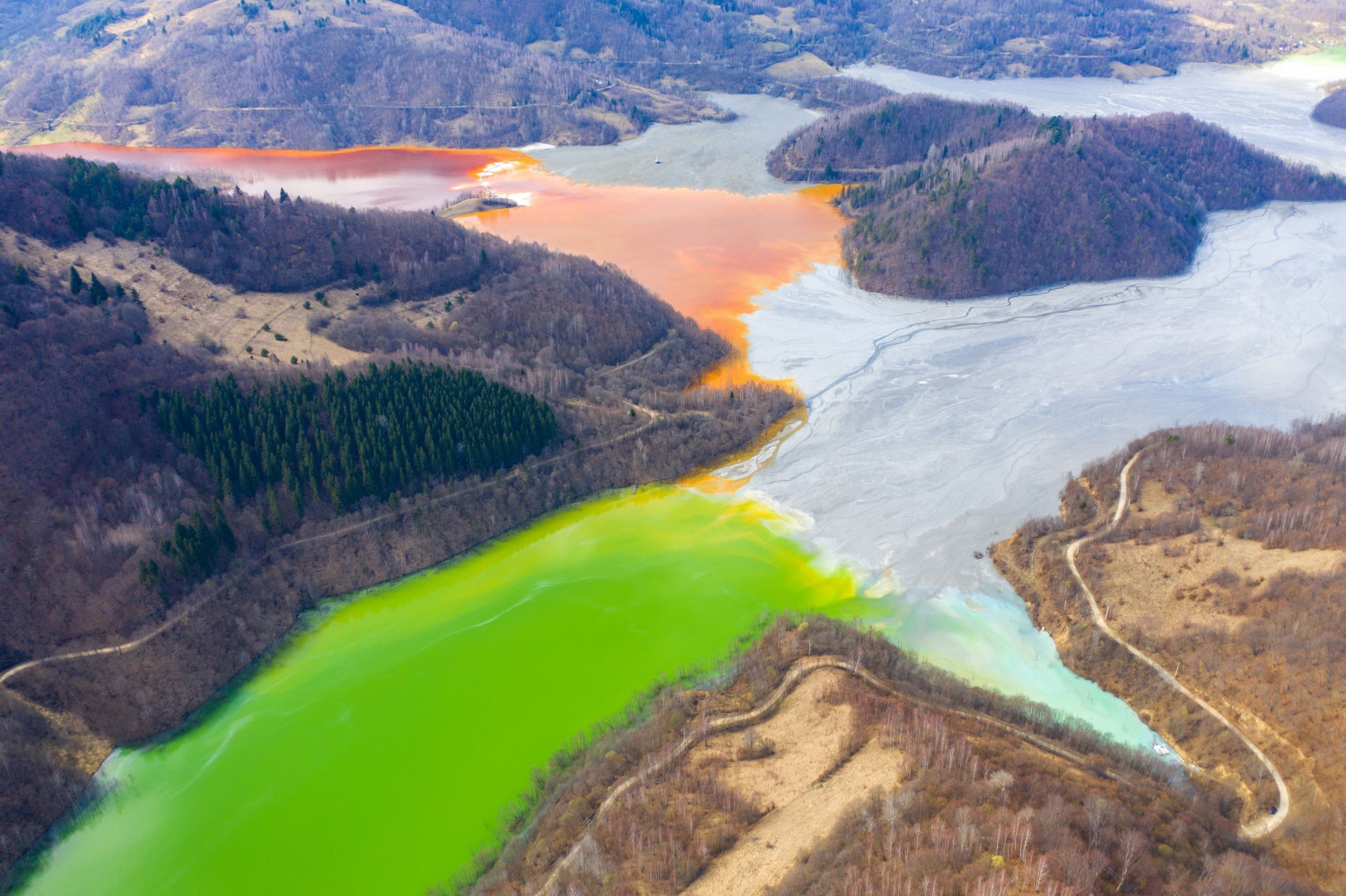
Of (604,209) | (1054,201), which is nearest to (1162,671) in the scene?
(1054,201)

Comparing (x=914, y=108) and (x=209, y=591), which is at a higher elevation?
(x=914, y=108)

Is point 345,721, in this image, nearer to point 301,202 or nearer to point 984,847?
point 984,847

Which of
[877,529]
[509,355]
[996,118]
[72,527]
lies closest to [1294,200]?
[996,118]

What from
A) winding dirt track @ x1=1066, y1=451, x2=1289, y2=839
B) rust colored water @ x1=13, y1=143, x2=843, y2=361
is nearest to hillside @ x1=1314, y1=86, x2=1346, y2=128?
rust colored water @ x1=13, y1=143, x2=843, y2=361

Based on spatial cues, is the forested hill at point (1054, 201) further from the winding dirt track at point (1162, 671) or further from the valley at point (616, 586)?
the winding dirt track at point (1162, 671)

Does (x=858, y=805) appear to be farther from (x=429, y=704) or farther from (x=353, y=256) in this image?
(x=353, y=256)

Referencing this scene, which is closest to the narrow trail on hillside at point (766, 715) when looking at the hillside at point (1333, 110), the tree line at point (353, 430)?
the tree line at point (353, 430)

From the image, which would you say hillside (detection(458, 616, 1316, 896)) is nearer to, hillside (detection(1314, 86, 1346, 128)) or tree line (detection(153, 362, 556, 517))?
tree line (detection(153, 362, 556, 517))
